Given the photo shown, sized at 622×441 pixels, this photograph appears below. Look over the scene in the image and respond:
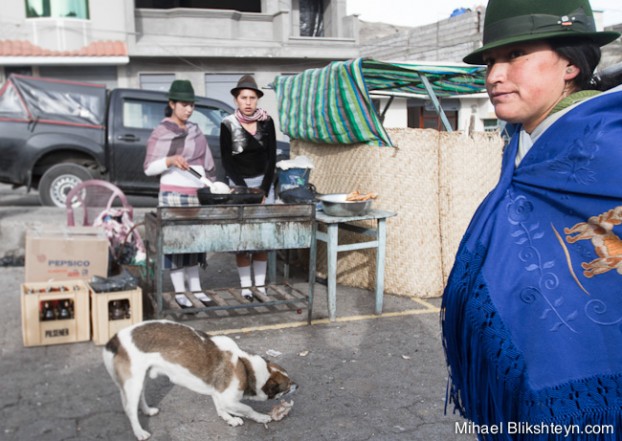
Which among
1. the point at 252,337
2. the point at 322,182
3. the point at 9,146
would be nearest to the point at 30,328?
the point at 252,337

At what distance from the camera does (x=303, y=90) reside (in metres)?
7.04

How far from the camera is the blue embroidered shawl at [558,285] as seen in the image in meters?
1.38

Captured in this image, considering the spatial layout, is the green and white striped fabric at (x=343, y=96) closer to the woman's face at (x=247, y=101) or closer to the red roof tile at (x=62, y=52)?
the woman's face at (x=247, y=101)

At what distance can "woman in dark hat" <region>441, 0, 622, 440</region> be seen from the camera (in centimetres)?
139

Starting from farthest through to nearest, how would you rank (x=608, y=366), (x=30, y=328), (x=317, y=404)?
(x=30, y=328), (x=317, y=404), (x=608, y=366)

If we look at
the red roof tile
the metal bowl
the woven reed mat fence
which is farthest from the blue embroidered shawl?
the red roof tile

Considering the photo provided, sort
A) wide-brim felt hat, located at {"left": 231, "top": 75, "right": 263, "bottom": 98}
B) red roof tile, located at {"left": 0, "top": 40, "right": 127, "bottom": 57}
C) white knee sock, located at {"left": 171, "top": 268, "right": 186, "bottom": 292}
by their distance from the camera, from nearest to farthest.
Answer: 1. white knee sock, located at {"left": 171, "top": 268, "right": 186, "bottom": 292}
2. wide-brim felt hat, located at {"left": 231, "top": 75, "right": 263, "bottom": 98}
3. red roof tile, located at {"left": 0, "top": 40, "right": 127, "bottom": 57}

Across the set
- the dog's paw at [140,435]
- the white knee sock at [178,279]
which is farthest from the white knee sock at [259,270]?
the dog's paw at [140,435]

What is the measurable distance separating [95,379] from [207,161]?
94.0 inches

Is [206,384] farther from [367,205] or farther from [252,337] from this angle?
[367,205]

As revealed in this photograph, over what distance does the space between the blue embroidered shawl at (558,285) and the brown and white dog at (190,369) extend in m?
2.23

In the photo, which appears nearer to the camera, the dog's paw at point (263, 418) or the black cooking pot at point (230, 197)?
the dog's paw at point (263, 418)

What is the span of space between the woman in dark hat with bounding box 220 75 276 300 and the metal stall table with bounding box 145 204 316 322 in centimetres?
55

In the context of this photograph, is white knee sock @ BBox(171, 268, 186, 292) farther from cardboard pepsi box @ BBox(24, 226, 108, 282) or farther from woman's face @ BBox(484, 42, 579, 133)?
woman's face @ BBox(484, 42, 579, 133)
